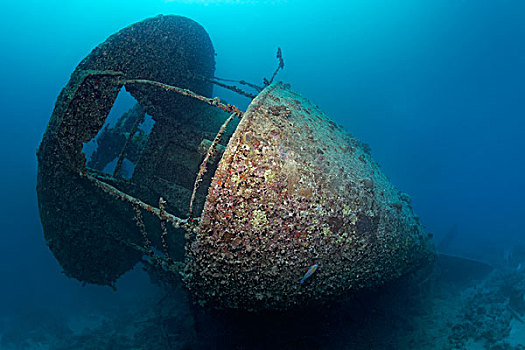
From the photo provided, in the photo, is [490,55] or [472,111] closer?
[490,55]

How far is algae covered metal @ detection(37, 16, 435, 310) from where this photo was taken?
2070mm

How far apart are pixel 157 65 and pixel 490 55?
90.3 m

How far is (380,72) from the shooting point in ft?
244

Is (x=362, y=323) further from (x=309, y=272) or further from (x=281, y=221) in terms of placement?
(x=281, y=221)

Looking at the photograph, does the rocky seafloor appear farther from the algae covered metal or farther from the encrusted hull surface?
the algae covered metal

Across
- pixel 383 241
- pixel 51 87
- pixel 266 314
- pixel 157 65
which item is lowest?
pixel 51 87

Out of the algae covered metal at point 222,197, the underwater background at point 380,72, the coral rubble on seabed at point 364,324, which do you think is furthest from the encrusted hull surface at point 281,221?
the underwater background at point 380,72

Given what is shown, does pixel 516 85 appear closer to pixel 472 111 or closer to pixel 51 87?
pixel 472 111

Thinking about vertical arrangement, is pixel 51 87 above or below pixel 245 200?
below

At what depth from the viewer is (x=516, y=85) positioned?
65562mm

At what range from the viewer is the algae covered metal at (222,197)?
6.79 feet

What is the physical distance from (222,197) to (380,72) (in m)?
86.8

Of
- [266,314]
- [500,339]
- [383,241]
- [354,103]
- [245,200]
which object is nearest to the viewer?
[245,200]

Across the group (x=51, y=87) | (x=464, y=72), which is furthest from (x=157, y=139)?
(x=464, y=72)
